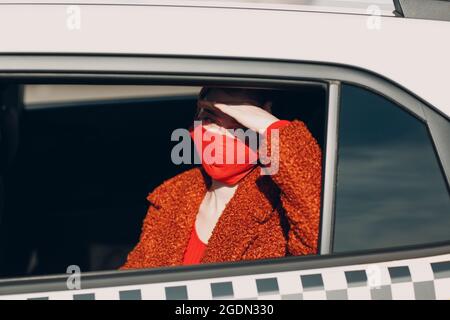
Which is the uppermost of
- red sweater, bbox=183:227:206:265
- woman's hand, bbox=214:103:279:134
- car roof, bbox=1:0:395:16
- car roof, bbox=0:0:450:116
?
car roof, bbox=1:0:395:16

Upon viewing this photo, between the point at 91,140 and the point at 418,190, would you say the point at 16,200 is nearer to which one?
the point at 91,140

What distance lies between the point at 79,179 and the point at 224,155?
1.18 meters

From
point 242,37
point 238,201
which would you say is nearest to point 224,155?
point 238,201

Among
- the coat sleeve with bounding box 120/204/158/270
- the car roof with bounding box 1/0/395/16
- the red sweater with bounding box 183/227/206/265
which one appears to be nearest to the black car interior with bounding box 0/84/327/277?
the coat sleeve with bounding box 120/204/158/270

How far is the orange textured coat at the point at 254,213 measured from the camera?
2.13 m

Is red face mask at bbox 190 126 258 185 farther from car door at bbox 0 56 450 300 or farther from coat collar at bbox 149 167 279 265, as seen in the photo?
car door at bbox 0 56 450 300

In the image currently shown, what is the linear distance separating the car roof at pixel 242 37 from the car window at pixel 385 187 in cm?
11

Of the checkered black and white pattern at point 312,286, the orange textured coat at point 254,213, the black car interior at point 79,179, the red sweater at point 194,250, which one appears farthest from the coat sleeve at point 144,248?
the checkered black and white pattern at point 312,286

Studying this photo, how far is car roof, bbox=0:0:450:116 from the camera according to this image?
198 cm

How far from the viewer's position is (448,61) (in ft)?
6.64

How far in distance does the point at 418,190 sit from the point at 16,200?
182 centimetres

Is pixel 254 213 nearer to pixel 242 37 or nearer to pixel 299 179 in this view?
pixel 299 179
